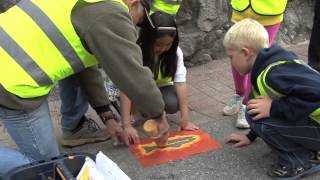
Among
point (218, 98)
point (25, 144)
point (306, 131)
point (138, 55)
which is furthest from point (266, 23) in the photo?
point (25, 144)

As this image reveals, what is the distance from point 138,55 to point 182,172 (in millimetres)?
1016

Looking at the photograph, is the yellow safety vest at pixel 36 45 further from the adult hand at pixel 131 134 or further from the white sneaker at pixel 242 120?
the white sneaker at pixel 242 120

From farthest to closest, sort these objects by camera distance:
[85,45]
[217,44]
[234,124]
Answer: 1. [217,44]
2. [234,124]
3. [85,45]

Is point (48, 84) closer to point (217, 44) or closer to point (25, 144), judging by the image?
point (25, 144)

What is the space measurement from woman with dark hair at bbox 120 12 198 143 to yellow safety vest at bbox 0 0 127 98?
948mm

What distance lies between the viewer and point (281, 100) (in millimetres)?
2492

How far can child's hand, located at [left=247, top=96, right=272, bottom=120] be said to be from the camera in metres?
2.54

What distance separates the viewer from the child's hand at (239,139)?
2.99 metres

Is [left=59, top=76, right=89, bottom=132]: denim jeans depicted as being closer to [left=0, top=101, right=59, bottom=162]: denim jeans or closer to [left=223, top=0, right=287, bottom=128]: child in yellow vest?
[left=0, top=101, right=59, bottom=162]: denim jeans

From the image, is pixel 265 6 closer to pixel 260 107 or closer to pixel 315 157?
pixel 260 107

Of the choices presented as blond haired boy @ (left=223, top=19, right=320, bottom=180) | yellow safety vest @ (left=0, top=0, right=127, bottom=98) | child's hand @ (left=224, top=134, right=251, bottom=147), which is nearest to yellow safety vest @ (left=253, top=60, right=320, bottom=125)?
blond haired boy @ (left=223, top=19, right=320, bottom=180)

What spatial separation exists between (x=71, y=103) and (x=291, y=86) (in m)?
1.42

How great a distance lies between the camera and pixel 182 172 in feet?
8.91

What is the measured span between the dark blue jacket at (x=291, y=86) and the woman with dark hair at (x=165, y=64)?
0.70m
